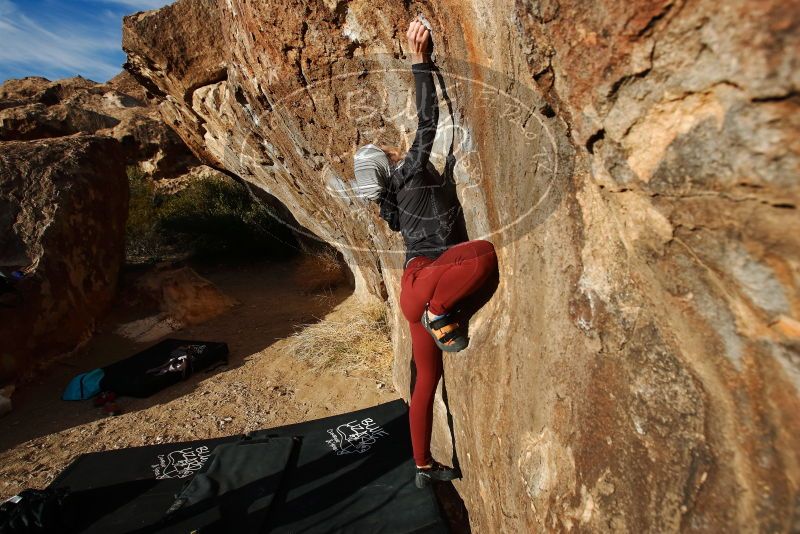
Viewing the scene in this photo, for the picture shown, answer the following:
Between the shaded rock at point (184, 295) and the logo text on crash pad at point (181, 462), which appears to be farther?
the shaded rock at point (184, 295)

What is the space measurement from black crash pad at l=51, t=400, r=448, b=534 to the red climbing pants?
1.94ft

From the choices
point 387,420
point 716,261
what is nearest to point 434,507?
point 387,420

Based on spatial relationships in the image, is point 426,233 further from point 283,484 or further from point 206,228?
point 206,228

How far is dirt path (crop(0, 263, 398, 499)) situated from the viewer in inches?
147

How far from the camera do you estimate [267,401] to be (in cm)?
420

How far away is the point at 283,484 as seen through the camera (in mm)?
2949

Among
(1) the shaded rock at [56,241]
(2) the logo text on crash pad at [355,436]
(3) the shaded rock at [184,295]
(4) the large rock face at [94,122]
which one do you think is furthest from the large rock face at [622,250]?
(4) the large rock face at [94,122]

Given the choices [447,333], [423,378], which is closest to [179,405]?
[423,378]

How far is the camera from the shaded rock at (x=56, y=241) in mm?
4773

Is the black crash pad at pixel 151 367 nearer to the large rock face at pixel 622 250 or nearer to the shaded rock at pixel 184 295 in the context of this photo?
the shaded rock at pixel 184 295

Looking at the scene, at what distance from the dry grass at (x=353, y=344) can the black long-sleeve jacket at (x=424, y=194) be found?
2376mm

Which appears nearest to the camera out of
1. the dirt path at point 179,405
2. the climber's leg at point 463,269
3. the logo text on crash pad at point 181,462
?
the climber's leg at point 463,269
